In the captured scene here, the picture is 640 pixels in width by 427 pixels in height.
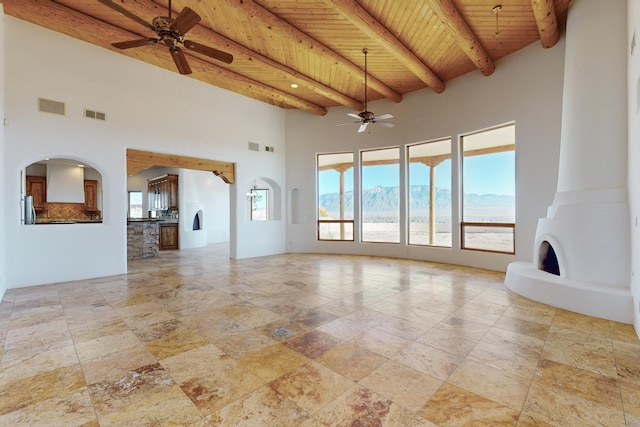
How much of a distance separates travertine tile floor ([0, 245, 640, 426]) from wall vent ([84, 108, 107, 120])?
3192 millimetres

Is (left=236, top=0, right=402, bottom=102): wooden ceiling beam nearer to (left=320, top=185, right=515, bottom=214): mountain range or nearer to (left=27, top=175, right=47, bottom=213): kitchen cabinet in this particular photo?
(left=320, top=185, right=515, bottom=214): mountain range

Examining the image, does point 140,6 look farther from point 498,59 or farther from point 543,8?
point 498,59

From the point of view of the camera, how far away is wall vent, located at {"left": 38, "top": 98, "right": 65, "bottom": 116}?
4938 millimetres

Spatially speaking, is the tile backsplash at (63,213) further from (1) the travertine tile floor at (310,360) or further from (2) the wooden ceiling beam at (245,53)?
(2) the wooden ceiling beam at (245,53)

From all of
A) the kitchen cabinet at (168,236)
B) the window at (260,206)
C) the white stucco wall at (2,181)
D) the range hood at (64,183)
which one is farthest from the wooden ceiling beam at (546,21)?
the range hood at (64,183)

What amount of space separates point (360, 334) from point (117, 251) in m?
5.33

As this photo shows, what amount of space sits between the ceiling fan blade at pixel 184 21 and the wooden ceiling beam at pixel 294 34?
0.99 m

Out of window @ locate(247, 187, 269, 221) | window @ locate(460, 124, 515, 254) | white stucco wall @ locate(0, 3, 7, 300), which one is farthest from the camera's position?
window @ locate(247, 187, 269, 221)

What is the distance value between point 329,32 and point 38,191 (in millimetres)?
11417

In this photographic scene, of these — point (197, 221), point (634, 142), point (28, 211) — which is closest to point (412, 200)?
point (634, 142)

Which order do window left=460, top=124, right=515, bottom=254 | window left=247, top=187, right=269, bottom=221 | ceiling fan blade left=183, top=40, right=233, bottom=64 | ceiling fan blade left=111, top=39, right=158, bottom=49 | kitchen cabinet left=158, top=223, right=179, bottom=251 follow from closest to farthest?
ceiling fan blade left=111, top=39, right=158, bottom=49 → ceiling fan blade left=183, top=40, right=233, bottom=64 → window left=460, top=124, right=515, bottom=254 → kitchen cabinet left=158, top=223, right=179, bottom=251 → window left=247, top=187, right=269, bottom=221

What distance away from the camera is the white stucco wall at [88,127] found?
475 cm

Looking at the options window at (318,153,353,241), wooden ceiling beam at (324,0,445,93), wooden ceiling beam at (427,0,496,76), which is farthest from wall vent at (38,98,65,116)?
wooden ceiling beam at (427,0,496,76)

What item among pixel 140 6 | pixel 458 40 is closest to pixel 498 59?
Result: pixel 458 40
